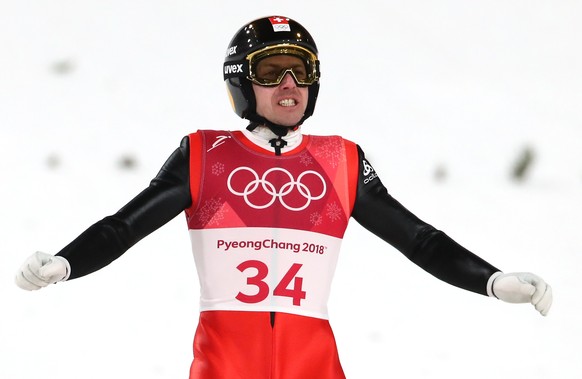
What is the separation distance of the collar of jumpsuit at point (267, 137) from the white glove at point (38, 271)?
2.25 feet

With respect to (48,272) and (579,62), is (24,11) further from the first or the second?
(48,272)

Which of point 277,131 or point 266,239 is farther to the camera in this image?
point 277,131

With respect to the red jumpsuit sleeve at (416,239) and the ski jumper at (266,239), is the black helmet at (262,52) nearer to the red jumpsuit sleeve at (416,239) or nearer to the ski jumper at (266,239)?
the ski jumper at (266,239)

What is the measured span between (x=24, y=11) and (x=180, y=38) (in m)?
0.77

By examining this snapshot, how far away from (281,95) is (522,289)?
2.70 feet

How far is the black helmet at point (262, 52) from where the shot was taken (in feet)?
11.1

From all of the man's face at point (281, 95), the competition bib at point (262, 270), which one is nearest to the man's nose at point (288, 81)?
the man's face at point (281, 95)

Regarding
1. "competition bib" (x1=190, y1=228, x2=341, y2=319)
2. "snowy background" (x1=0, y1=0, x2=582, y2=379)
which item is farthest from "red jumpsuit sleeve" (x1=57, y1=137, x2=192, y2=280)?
"snowy background" (x1=0, y1=0, x2=582, y2=379)

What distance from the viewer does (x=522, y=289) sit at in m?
3.07

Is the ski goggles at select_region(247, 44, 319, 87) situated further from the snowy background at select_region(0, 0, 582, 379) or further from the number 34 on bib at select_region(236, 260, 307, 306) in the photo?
the snowy background at select_region(0, 0, 582, 379)

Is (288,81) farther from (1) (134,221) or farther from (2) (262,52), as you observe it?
(1) (134,221)

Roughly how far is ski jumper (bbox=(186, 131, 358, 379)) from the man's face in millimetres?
99

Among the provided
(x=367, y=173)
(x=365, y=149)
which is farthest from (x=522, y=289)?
(x=365, y=149)

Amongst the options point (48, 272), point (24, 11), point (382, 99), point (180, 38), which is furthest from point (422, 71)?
point (48, 272)
